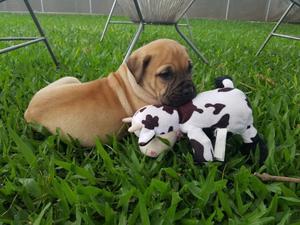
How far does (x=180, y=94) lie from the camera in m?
2.16

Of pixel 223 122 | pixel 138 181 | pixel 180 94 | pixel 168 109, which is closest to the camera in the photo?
pixel 138 181

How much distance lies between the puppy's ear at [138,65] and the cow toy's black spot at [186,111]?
453 millimetres

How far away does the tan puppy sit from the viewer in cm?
223

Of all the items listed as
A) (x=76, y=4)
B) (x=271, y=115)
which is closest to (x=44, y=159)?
(x=271, y=115)

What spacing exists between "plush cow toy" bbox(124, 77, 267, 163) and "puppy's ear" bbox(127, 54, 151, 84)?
414 mm

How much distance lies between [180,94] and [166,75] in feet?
0.70

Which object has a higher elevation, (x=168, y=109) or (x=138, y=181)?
(x=168, y=109)

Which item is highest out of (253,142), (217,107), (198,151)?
(217,107)

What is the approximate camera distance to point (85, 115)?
2230mm

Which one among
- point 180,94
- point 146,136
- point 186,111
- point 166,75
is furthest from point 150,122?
point 166,75

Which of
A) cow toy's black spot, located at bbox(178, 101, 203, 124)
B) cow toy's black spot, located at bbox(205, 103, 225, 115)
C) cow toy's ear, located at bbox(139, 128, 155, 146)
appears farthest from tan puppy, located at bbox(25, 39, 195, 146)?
cow toy's ear, located at bbox(139, 128, 155, 146)

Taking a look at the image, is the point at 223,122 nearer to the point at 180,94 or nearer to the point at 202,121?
the point at 202,121

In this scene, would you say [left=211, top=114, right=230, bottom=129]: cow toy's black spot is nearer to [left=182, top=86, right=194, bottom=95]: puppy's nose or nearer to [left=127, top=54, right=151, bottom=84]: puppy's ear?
[left=182, top=86, right=194, bottom=95]: puppy's nose

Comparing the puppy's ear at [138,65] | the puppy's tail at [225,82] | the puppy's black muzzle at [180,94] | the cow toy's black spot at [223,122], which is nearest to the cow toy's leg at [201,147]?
the cow toy's black spot at [223,122]
